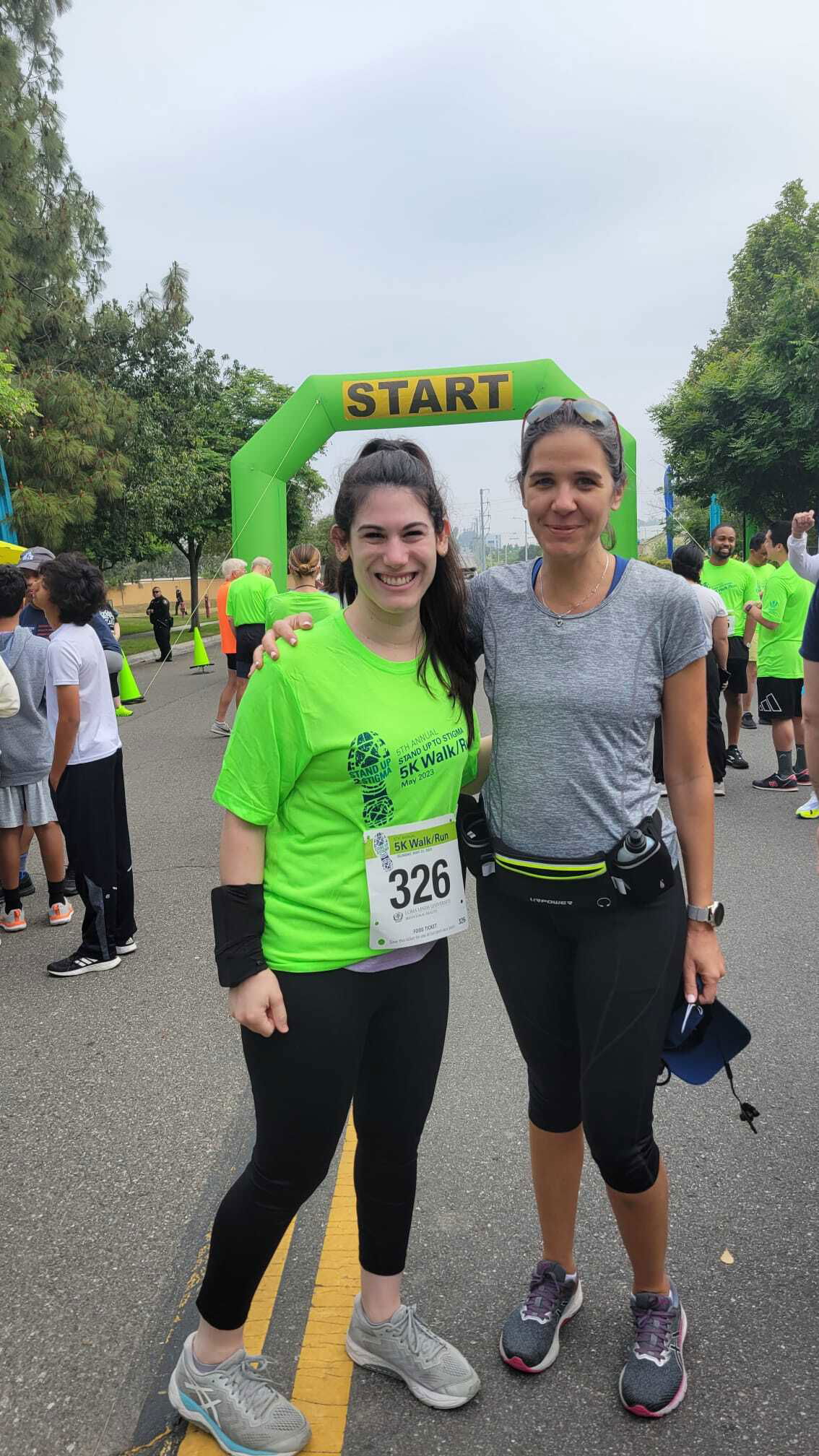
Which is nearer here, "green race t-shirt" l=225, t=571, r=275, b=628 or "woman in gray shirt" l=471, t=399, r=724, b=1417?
"woman in gray shirt" l=471, t=399, r=724, b=1417

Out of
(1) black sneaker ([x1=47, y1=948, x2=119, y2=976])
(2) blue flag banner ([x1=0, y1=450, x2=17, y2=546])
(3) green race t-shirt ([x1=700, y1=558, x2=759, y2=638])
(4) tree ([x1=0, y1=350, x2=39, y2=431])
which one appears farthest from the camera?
(2) blue flag banner ([x1=0, y1=450, x2=17, y2=546])

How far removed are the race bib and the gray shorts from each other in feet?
12.2

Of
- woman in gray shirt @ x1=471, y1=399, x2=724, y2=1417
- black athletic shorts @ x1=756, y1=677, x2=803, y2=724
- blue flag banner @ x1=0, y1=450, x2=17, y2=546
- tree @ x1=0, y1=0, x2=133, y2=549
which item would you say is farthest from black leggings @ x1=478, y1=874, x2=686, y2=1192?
blue flag banner @ x1=0, y1=450, x2=17, y2=546

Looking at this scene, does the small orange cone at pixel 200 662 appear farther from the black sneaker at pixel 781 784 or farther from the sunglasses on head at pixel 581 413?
the sunglasses on head at pixel 581 413

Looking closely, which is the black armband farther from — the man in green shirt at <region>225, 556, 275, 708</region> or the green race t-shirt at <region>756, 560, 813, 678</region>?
the man in green shirt at <region>225, 556, 275, 708</region>

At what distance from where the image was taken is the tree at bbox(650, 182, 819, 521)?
2847 centimetres

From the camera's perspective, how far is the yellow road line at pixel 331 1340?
2.09 meters

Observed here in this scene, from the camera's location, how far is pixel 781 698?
25.8ft

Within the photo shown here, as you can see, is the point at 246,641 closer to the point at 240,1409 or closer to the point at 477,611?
the point at 477,611

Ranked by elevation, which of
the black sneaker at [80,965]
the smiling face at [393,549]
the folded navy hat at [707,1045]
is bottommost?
the black sneaker at [80,965]

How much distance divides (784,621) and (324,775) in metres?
6.77

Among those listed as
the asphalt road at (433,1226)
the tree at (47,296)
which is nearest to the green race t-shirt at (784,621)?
the asphalt road at (433,1226)

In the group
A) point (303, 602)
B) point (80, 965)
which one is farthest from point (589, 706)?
point (80, 965)

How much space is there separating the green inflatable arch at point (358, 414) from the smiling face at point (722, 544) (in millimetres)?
3485
